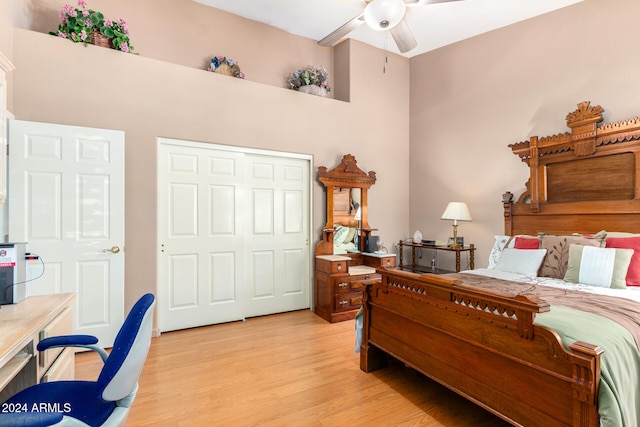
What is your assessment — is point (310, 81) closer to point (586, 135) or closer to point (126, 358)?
point (586, 135)

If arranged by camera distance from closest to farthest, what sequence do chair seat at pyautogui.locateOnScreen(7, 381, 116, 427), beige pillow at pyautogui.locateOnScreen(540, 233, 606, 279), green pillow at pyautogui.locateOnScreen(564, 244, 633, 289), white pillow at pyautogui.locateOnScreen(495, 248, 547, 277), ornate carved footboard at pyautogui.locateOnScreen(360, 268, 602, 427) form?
chair seat at pyautogui.locateOnScreen(7, 381, 116, 427)
ornate carved footboard at pyautogui.locateOnScreen(360, 268, 602, 427)
green pillow at pyautogui.locateOnScreen(564, 244, 633, 289)
beige pillow at pyautogui.locateOnScreen(540, 233, 606, 279)
white pillow at pyautogui.locateOnScreen(495, 248, 547, 277)

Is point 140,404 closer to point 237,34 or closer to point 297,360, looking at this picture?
point 297,360

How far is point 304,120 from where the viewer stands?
434cm

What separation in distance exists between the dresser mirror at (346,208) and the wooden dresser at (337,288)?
0.95 feet

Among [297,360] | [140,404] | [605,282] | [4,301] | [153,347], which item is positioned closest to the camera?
[4,301]

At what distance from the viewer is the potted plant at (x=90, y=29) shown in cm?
305

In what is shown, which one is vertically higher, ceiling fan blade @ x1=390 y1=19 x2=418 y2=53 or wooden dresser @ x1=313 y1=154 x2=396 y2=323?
ceiling fan blade @ x1=390 y1=19 x2=418 y2=53

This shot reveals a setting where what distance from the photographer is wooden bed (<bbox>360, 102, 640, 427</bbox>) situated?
4.91 feet

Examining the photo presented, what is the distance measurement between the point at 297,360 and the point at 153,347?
4.75 ft

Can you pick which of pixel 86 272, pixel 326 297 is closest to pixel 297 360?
pixel 326 297

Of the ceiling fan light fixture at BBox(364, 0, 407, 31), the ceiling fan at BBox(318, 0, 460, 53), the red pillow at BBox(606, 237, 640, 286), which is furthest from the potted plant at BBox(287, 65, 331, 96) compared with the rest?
the red pillow at BBox(606, 237, 640, 286)

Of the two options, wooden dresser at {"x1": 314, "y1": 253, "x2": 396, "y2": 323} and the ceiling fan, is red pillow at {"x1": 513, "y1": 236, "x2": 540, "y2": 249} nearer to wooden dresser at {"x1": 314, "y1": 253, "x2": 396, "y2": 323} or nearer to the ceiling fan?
wooden dresser at {"x1": 314, "y1": 253, "x2": 396, "y2": 323}

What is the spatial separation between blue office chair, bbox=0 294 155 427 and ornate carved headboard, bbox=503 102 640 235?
392cm

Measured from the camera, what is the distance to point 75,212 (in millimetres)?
2920
